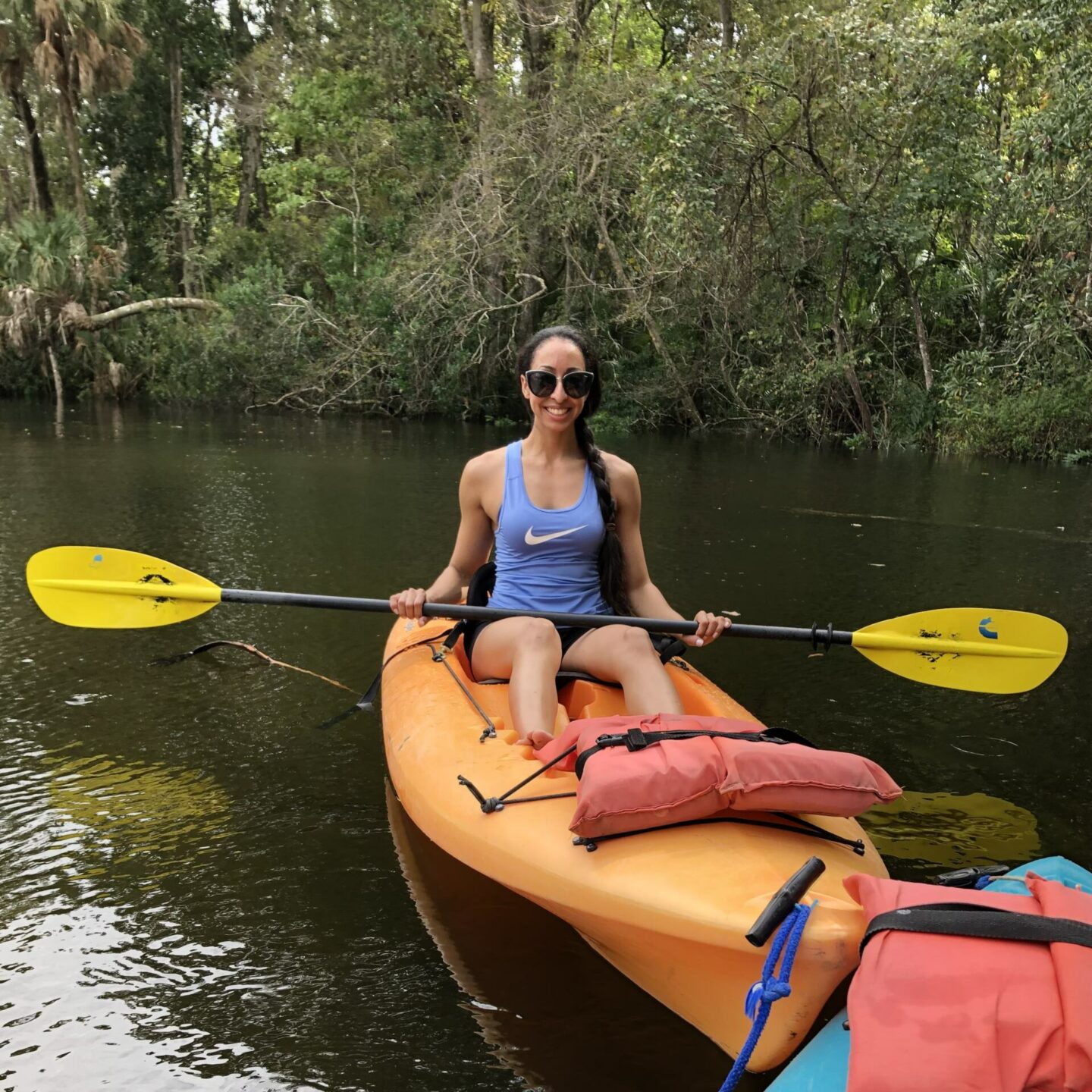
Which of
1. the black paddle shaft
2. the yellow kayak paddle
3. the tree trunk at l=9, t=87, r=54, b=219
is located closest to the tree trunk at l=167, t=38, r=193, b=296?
the tree trunk at l=9, t=87, r=54, b=219

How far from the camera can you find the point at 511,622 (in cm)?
291

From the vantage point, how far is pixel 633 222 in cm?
1313

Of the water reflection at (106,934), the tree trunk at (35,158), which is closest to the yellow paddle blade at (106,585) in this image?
the water reflection at (106,934)

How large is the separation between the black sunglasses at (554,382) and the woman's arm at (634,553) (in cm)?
22

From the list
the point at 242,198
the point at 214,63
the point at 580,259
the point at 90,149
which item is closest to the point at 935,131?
the point at 580,259

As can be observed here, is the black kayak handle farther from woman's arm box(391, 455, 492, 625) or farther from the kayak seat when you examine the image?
woman's arm box(391, 455, 492, 625)

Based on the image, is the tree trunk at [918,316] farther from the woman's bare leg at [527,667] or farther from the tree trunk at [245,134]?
the tree trunk at [245,134]

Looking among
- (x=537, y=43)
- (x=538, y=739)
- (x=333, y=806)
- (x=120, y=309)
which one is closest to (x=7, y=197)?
(x=120, y=309)

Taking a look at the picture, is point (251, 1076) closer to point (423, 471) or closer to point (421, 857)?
point (421, 857)

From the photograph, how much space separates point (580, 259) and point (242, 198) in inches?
433

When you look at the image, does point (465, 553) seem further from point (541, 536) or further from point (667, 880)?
point (667, 880)

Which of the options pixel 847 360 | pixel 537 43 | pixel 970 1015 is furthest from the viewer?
pixel 537 43

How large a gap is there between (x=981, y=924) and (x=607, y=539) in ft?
5.48

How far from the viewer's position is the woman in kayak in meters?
2.87
